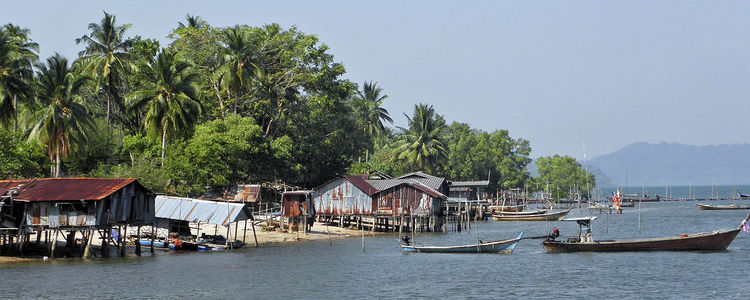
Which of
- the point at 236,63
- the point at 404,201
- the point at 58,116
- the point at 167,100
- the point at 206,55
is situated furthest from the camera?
the point at 206,55

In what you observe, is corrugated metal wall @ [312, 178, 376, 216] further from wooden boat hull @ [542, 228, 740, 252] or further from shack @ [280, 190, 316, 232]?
wooden boat hull @ [542, 228, 740, 252]

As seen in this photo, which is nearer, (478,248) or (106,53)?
(478,248)

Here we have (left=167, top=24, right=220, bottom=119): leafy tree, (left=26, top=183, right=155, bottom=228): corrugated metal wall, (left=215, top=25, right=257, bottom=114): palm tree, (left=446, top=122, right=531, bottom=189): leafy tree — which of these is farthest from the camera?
(left=446, top=122, right=531, bottom=189): leafy tree

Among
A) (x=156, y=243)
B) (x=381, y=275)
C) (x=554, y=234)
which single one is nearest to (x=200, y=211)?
(x=156, y=243)

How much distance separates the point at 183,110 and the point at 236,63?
996 centimetres

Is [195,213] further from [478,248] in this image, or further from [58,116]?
[478,248]

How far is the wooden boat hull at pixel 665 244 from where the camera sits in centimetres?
5134

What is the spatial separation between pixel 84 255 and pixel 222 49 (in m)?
36.0

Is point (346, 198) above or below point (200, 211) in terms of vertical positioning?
above

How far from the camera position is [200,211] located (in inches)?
2116

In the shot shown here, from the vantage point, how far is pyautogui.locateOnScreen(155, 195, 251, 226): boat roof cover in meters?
52.6

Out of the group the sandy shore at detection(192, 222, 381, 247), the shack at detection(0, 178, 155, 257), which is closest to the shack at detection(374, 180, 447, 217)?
the sandy shore at detection(192, 222, 381, 247)

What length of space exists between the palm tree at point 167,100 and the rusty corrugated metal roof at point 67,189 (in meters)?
20.0

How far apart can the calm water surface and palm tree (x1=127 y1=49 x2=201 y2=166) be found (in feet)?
58.6
